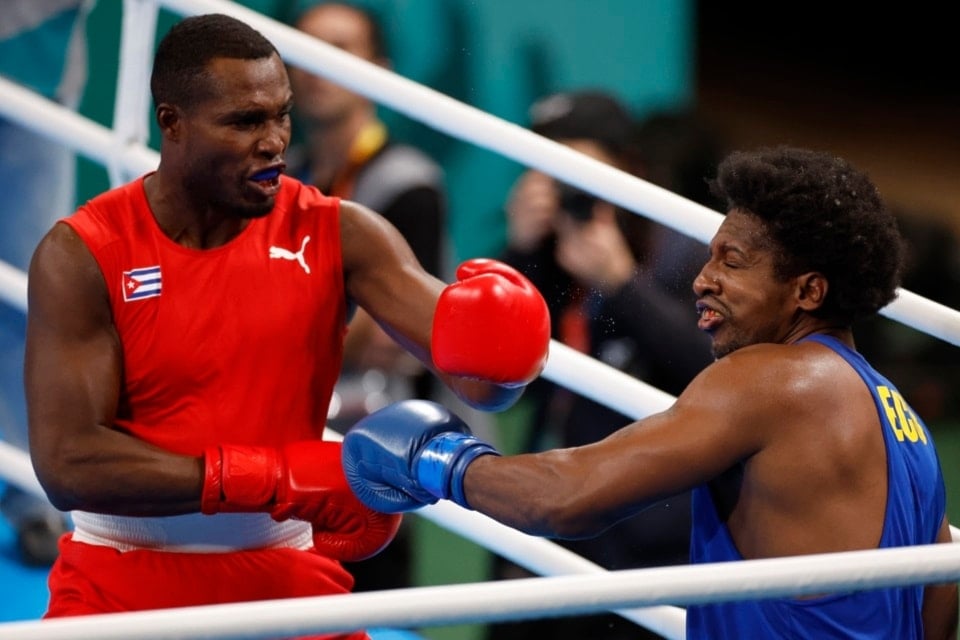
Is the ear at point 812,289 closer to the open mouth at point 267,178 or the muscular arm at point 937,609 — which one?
the muscular arm at point 937,609

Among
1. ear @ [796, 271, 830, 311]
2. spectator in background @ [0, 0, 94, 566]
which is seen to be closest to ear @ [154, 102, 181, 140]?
ear @ [796, 271, 830, 311]

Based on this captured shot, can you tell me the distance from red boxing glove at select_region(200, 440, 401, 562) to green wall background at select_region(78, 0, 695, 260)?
91.9 inches

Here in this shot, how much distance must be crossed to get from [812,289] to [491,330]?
0.40 meters

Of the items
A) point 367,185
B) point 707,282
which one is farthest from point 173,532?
point 367,185

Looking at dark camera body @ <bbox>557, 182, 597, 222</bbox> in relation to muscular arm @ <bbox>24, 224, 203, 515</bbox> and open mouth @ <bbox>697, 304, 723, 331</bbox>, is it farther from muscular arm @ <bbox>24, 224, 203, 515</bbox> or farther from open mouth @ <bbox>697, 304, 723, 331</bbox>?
muscular arm @ <bbox>24, 224, 203, 515</bbox>

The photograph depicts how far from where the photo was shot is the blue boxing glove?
184 centimetres

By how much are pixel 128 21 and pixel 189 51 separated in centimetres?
60

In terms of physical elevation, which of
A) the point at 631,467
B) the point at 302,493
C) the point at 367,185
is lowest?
the point at 302,493

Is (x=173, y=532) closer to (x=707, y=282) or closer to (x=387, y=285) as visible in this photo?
(x=387, y=285)

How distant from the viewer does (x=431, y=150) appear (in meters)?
4.51

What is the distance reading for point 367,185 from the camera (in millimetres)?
3205

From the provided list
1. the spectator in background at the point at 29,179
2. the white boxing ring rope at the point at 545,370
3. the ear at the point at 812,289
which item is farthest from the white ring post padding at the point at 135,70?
the ear at the point at 812,289

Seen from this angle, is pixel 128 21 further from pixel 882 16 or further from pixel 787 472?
pixel 882 16

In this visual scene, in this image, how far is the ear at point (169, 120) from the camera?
210cm
